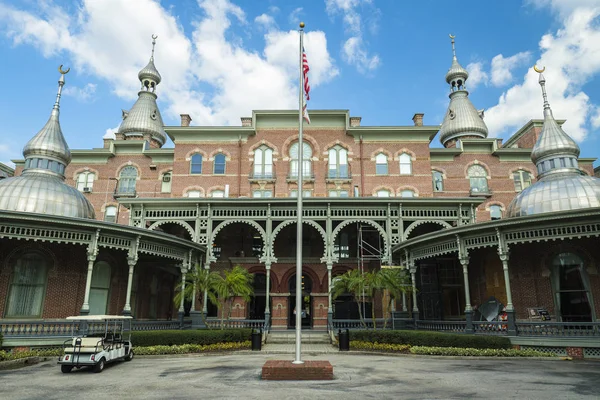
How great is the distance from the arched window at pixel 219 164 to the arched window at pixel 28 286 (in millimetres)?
15019

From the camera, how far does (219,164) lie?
110ft

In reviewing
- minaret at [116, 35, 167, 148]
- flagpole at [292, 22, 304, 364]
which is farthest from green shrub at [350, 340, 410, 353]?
minaret at [116, 35, 167, 148]

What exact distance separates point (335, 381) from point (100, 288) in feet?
52.4

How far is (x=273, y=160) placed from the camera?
Answer: 33188 mm

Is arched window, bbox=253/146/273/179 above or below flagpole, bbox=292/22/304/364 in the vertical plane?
above

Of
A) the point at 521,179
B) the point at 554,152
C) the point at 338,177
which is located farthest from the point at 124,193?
the point at 521,179

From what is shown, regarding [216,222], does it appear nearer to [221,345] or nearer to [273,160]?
[273,160]

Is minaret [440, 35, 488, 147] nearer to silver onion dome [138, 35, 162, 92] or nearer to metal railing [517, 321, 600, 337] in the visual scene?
metal railing [517, 321, 600, 337]

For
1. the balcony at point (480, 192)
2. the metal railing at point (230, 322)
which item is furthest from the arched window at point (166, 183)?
the balcony at point (480, 192)

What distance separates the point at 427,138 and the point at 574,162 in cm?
1199

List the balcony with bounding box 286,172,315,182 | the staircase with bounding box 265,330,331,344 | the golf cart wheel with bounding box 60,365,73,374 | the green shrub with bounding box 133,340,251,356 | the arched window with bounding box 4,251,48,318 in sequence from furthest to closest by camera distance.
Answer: the balcony with bounding box 286,172,315,182 → the staircase with bounding box 265,330,331,344 → the arched window with bounding box 4,251,48,318 → the green shrub with bounding box 133,340,251,356 → the golf cart wheel with bounding box 60,365,73,374

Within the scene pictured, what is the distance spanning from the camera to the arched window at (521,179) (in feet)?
115

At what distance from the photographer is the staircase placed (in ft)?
71.7

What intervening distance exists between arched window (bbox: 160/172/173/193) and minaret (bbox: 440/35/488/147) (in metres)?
27.8
